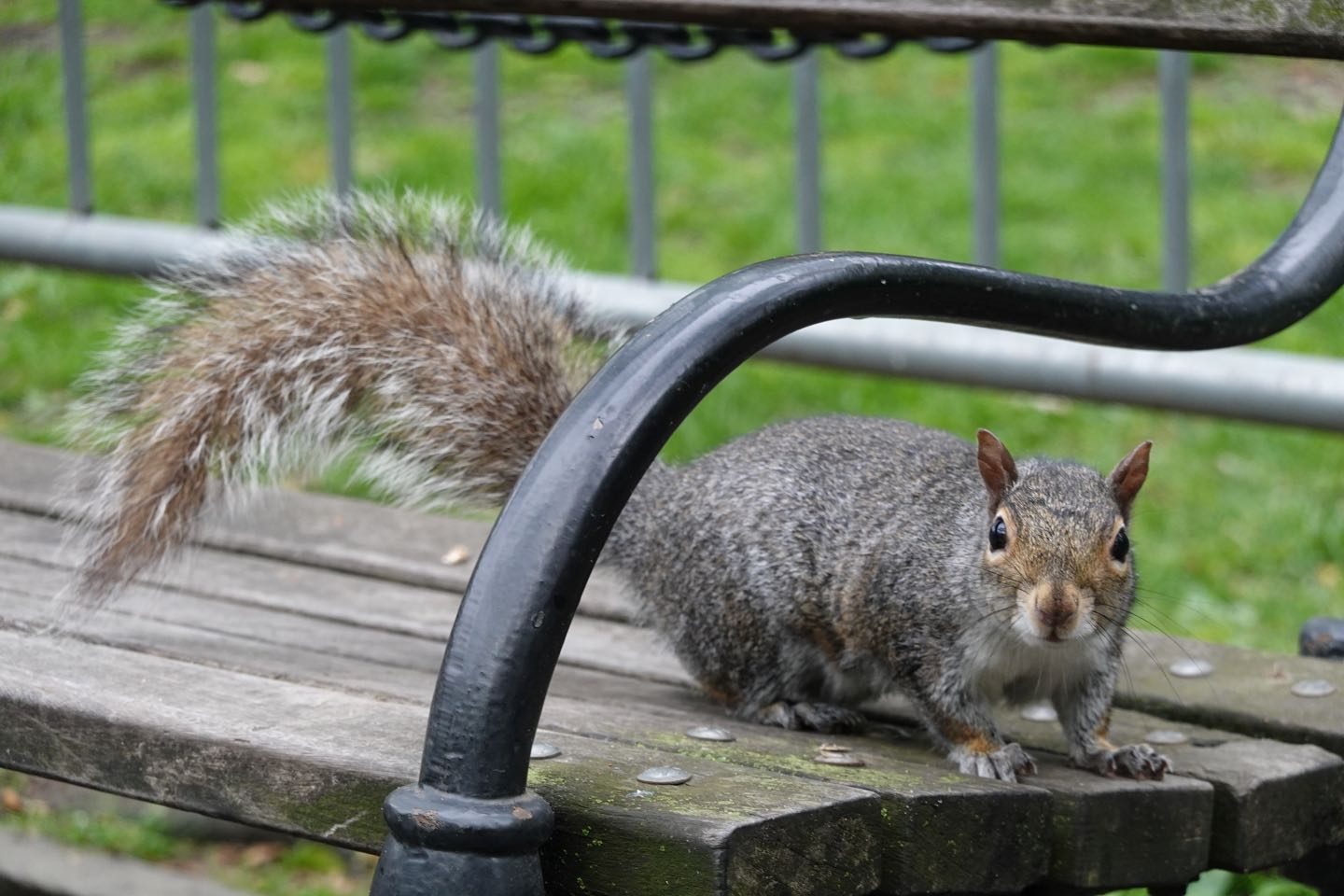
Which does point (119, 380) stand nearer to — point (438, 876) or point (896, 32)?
point (896, 32)

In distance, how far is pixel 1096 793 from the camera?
4.15 ft

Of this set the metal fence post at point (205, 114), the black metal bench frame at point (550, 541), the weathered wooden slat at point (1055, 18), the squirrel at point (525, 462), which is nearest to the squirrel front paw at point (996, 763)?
the squirrel at point (525, 462)

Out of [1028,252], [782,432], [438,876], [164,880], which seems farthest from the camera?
[1028,252]

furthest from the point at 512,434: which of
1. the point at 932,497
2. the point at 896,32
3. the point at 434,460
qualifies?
the point at 896,32

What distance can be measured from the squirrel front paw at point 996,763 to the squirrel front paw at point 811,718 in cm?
12

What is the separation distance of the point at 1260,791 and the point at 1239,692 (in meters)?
0.21

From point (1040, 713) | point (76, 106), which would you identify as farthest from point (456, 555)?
point (76, 106)

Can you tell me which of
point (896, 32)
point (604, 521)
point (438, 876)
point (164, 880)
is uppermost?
point (896, 32)

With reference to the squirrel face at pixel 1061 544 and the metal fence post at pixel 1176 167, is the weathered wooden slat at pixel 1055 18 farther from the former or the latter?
the metal fence post at pixel 1176 167

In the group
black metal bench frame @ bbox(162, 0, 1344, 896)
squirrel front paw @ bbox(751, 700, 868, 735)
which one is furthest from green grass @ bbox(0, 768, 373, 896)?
black metal bench frame @ bbox(162, 0, 1344, 896)

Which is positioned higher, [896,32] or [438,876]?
[896,32]

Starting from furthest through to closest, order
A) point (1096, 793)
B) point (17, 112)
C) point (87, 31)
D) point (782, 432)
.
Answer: point (87, 31)
point (17, 112)
point (782, 432)
point (1096, 793)

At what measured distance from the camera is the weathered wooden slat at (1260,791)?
52.6 inches

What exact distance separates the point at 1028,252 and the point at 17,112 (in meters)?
2.08
